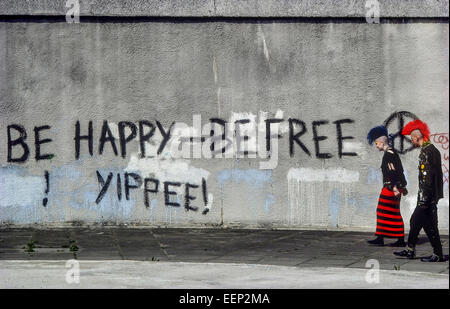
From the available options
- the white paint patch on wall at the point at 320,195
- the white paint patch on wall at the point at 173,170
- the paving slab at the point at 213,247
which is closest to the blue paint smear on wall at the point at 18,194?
the paving slab at the point at 213,247

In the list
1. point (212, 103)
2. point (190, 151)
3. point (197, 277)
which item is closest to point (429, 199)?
point (197, 277)

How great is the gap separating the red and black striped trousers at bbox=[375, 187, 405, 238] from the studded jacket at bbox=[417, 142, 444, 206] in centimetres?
137

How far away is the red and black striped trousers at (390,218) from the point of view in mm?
11711

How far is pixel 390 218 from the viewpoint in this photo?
1175 centimetres

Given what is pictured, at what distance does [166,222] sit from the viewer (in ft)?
43.4

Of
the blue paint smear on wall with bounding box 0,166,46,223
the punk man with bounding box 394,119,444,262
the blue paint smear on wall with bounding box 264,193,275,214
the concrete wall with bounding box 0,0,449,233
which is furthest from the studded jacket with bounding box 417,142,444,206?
the blue paint smear on wall with bounding box 0,166,46,223

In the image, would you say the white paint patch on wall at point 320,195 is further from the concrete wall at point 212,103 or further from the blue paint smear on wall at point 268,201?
the blue paint smear on wall at point 268,201

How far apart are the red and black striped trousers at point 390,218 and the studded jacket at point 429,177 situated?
1373 mm

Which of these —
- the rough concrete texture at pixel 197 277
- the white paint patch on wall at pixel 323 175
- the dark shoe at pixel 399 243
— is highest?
the white paint patch on wall at pixel 323 175

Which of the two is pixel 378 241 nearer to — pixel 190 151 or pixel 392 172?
pixel 392 172

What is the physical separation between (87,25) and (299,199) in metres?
4.12

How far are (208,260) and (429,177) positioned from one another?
2.78 m

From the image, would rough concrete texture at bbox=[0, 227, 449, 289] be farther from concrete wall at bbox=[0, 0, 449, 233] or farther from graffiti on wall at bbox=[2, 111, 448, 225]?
graffiti on wall at bbox=[2, 111, 448, 225]

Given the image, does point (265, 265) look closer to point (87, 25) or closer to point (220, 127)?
point (220, 127)
